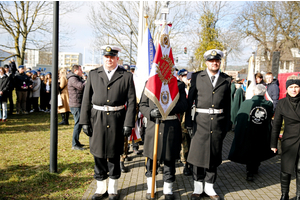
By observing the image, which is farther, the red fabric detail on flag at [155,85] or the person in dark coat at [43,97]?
the person in dark coat at [43,97]

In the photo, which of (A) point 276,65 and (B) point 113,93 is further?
(A) point 276,65

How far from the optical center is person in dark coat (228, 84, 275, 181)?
5523mm

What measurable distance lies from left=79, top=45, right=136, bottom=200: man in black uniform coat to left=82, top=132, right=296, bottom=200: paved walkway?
1.70 feet

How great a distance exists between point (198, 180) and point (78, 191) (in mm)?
2143

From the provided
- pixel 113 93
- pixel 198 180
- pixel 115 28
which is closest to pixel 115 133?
pixel 113 93

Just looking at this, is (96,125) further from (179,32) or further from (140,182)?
(179,32)

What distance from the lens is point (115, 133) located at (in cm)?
431

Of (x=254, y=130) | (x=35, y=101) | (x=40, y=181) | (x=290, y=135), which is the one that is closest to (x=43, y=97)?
(x=35, y=101)

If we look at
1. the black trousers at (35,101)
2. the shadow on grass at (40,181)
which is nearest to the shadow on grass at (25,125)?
the black trousers at (35,101)

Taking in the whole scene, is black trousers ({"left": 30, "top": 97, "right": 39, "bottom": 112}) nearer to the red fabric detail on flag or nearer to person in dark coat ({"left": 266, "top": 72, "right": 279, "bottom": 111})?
person in dark coat ({"left": 266, "top": 72, "right": 279, "bottom": 111})

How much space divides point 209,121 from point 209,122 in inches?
0.7

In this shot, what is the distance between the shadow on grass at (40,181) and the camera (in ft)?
14.5

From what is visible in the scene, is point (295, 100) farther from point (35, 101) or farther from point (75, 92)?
point (35, 101)

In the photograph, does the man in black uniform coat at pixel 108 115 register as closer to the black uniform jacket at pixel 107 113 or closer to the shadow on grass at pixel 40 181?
the black uniform jacket at pixel 107 113
